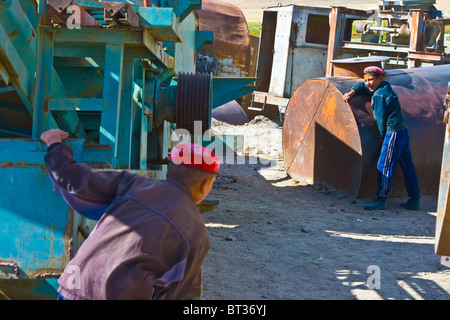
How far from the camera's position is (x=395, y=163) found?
6445 millimetres

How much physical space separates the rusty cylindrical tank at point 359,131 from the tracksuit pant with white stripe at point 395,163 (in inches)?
8.5

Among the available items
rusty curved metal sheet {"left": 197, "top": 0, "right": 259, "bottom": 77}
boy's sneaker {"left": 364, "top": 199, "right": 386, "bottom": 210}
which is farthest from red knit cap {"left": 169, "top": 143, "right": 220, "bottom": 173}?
rusty curved metal sheet {"left": 197, "top": 0, "right": 259, "bottom": 77}

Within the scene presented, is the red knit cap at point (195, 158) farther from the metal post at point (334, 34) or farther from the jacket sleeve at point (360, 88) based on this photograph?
the metal post at point (334, 34)

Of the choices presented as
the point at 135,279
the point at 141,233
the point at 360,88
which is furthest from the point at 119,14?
the point at 360,88

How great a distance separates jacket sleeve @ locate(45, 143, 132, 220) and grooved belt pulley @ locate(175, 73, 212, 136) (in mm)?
2050

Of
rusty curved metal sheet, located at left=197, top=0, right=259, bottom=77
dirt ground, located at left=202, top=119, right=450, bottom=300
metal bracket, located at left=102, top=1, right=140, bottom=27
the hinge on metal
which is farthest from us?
rusty curved metal sheet, located at left=197, top=0, right=259, bottom=77

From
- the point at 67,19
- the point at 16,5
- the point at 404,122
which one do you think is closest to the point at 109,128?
the point at 67,19

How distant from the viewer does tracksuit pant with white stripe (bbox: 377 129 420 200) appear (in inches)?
253

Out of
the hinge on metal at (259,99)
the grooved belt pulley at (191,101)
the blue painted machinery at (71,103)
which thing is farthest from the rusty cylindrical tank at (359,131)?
the hinge on metal at (259,99)

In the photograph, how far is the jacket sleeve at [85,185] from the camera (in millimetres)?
2268

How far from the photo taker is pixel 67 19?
11.3 feet

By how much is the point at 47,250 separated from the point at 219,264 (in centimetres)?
181

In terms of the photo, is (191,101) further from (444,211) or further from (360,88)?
(360,88)

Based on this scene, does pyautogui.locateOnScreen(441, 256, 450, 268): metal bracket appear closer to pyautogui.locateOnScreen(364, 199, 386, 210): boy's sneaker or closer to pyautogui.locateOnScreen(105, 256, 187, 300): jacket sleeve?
pyautogui.locateOnScreen(105, 256, 187, 300): jacket sleeve
